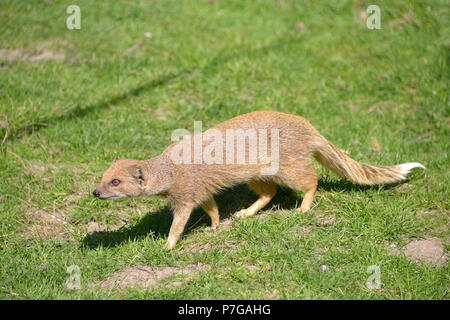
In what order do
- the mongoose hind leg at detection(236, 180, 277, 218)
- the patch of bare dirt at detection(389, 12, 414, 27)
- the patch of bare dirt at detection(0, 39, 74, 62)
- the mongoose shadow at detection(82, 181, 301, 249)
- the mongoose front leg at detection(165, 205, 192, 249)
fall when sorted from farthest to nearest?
the patch of bare dirt at detection(389, 12, 414, 27) → the patch of bare dirt at detection(0, 39, 74, 62) → the mongoose hind leg at detection(236, 180, 277, 218) → the mongoose shadow at detection(82, 181, 301, 249) → the mongoose front leg at detection(165, 205, 192, 249)

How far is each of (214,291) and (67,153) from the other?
306 centimetres

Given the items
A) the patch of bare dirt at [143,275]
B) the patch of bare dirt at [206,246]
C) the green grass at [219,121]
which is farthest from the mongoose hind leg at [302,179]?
the patch of bare dirt at [143,275]

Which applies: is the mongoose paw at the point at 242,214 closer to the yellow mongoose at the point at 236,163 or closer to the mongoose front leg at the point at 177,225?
the yellow mongoose at the point at 236,163

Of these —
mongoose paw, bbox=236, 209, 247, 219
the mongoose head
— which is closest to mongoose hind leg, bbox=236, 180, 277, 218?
mongoose paw, bbox=236, 209, 247, 219

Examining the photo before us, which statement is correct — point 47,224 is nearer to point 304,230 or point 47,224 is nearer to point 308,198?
point 304,230

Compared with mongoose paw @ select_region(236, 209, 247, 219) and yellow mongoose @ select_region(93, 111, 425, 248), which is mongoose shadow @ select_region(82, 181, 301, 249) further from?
yellow mongoose @ select_region(93, 111, 425, 248)

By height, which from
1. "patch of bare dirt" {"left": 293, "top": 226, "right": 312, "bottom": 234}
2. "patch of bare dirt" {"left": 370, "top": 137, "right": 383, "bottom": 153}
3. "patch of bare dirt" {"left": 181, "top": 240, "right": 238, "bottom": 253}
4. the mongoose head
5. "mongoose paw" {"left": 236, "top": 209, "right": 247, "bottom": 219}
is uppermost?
the mongoose head

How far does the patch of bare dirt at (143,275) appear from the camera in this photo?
416 cm

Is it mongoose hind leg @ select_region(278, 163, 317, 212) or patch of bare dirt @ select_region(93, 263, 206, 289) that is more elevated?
mongoose hind leg @ select_region(278, 163, 317, 212)

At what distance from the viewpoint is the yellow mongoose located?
4777 millimetres

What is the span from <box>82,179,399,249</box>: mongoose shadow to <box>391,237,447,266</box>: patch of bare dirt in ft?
3.26

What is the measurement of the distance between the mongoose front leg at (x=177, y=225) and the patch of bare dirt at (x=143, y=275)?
381mm

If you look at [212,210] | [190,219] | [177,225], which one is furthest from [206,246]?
[190,219]

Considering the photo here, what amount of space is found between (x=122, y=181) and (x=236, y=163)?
122 centimetres
